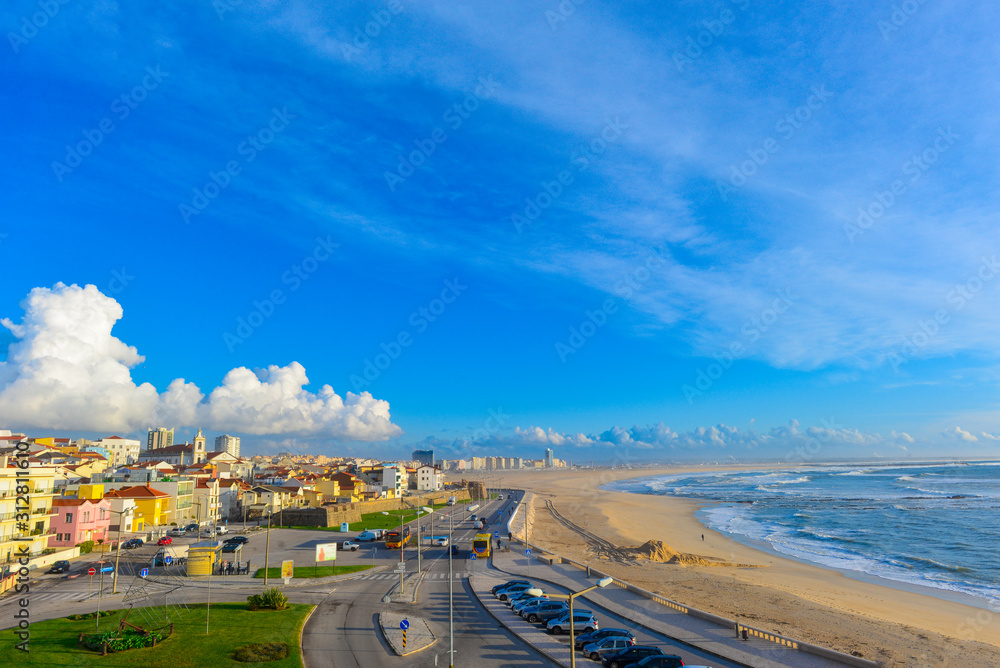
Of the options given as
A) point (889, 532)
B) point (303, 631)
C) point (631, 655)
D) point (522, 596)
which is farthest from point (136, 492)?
point (889, 532)

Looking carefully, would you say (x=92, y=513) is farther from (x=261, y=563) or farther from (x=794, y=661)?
(x=794, y=661)

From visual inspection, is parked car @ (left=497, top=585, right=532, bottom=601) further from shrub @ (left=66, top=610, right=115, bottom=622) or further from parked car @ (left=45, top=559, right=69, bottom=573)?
parked car @ (left=45, top=559, right=69, bottom=573)

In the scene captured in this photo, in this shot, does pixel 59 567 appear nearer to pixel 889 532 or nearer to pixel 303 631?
pixel 303 631

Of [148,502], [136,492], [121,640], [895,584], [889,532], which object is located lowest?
[895,584]

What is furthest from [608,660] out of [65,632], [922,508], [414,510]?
[922,508]

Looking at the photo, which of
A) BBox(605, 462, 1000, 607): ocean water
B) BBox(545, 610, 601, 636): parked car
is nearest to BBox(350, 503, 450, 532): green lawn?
BBox(605, 462, 1000, 607): ocean water

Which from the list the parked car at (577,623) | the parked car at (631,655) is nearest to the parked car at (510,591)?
the parked car at (577,623)

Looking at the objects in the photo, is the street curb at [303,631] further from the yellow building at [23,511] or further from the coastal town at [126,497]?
the yellow building at [23,511]
